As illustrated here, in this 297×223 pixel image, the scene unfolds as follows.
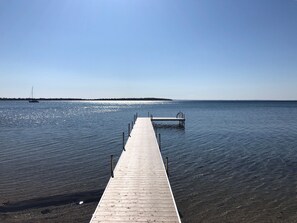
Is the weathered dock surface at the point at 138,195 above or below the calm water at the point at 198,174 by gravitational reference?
above

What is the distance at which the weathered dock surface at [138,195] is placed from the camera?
8062 millimetres

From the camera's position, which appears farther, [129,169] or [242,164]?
[242,164]

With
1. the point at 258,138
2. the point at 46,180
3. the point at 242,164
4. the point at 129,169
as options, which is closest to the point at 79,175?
the point at 46,180

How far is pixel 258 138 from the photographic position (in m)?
28.5

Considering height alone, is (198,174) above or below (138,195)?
below

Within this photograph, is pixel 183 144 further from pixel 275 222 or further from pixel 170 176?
pixel 275 222

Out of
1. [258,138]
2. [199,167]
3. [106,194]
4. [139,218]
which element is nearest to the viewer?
[139,218]

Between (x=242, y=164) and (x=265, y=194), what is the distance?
5.10 metres

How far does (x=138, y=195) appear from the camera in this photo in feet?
32.0

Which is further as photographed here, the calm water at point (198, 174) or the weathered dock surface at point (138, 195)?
the calm water at point (198, 174)

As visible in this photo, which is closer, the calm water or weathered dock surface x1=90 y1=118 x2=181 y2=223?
weathered dock surface x1=90 y1=118 x2=181 y2=223

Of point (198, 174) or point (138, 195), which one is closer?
point (138, 195)

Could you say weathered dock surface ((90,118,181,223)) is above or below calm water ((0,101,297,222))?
above

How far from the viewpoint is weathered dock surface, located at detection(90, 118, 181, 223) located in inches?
317
